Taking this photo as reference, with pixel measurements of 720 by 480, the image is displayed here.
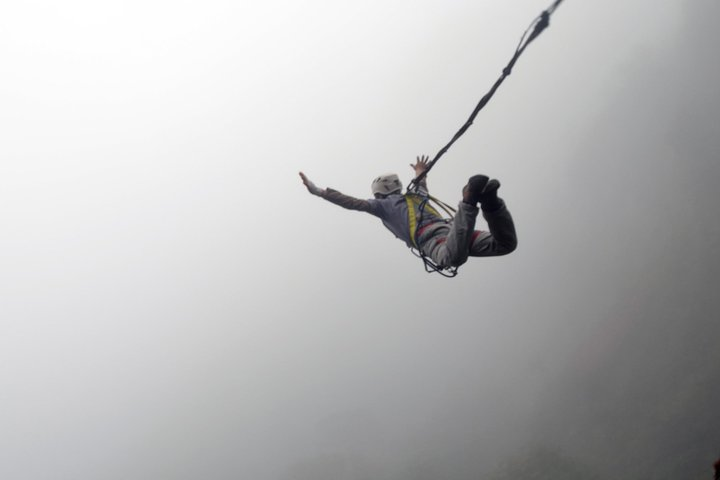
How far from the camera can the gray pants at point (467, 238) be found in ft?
13.7

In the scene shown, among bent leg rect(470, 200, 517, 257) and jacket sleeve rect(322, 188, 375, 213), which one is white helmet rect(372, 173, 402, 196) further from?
bent leg rect(470, 200, 517, 257)

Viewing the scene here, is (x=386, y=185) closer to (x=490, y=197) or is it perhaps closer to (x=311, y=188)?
(x=311, y=188)

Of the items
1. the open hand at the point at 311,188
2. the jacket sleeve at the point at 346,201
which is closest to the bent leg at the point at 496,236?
the jacket sleeve at the point at 346,201

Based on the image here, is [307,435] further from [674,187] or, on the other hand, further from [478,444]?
[674,187]

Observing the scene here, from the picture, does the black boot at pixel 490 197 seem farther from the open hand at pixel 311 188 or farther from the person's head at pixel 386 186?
the open hand at pixel 311 188

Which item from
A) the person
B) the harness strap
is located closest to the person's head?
the person

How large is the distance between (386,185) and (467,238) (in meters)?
2.29

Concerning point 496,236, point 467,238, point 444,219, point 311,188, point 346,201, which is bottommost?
point 496,236

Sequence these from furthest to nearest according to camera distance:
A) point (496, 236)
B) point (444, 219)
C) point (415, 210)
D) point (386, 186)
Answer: point (386, 186) → point (415, 210) → point (444, 219) → point (496, 236)

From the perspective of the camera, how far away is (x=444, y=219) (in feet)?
17.8

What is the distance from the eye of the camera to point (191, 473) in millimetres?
75875

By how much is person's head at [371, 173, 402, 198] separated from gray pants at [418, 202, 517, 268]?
3.93ft

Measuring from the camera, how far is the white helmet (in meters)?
6.25

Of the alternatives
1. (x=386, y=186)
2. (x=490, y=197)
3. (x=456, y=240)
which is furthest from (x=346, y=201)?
(x=490, y=197)
